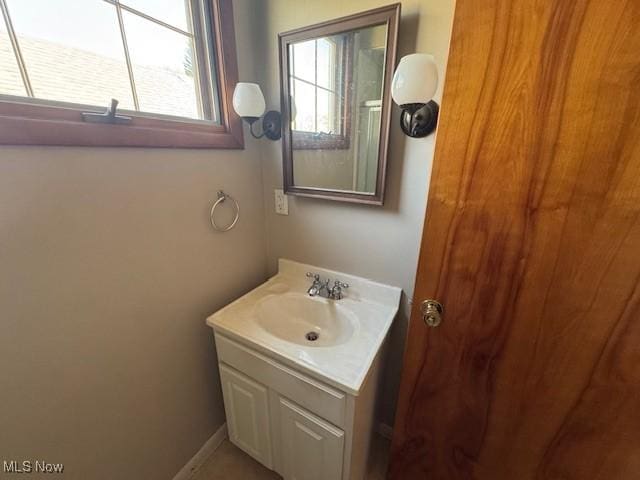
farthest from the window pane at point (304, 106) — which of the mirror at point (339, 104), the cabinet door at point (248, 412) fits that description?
the cabinet door at point (248, 412)

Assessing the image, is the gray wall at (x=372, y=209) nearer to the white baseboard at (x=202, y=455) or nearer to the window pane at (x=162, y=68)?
the window pane at (x=162, y=68)

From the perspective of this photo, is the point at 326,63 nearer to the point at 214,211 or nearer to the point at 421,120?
the point at 421,120

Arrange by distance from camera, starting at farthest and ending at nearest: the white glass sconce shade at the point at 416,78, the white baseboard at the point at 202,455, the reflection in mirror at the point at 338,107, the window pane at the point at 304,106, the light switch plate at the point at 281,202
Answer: the light switch plate at the point at 281,202
the white baseboard at the point at 202,455
the window pane at the point at 304,106
the reflection in mirror at the point at 338,107
the white glass sconce shade at the point at 416,78

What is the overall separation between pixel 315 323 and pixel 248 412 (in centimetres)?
45

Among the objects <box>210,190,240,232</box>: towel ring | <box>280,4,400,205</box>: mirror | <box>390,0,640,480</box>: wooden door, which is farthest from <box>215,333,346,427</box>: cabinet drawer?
<box>280,4,400,205</box>: mirror

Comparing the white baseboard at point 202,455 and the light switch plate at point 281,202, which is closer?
the white baseboard at point 202,455

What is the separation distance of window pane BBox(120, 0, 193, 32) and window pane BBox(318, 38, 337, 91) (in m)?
0.50

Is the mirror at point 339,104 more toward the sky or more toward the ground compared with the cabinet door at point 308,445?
more toward the sky

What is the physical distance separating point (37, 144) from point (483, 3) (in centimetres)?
106

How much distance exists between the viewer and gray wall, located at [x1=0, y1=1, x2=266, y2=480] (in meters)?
0.66

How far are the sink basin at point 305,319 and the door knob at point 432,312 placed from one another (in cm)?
35

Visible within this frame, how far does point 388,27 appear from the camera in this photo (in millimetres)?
867

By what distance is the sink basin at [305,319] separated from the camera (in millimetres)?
1122

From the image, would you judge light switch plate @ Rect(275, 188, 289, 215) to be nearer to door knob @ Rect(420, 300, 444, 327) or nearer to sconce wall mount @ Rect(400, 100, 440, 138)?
sconce wall mount @ Rect(400, 100, 440, 138)
